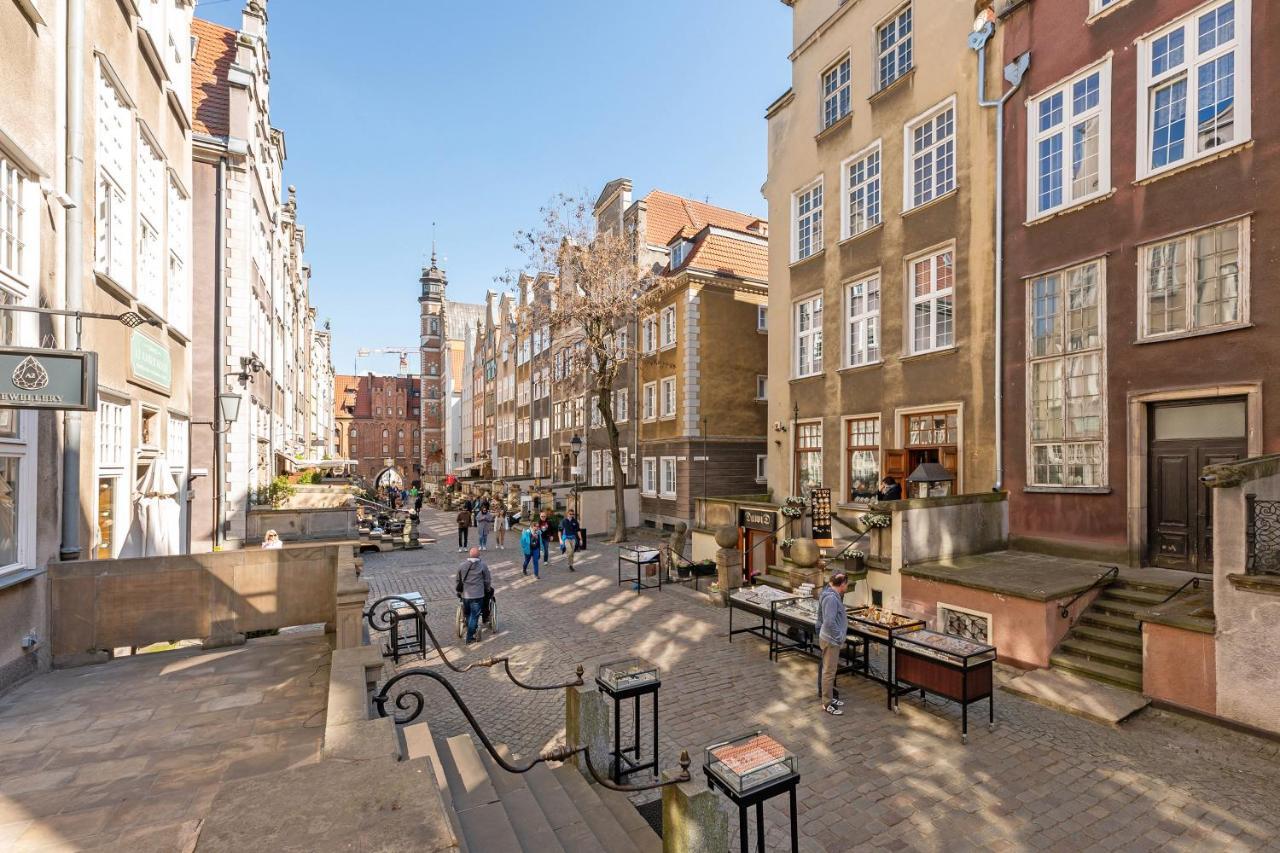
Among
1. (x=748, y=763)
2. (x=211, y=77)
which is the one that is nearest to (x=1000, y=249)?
(x=748, y=763)

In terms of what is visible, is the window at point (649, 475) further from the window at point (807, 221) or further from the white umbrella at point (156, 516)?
the white umbrella at point (156, 516)

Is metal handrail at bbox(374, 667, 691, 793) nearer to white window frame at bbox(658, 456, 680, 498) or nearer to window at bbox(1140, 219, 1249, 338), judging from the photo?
window at bbox(1140, 219, 1249, 338)

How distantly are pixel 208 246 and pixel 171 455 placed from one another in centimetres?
739

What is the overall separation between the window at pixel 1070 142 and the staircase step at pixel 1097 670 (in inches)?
335

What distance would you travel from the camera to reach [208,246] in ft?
57.2

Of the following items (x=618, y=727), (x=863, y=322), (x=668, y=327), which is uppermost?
(x=668, y=327)

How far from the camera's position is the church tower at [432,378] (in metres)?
86.6

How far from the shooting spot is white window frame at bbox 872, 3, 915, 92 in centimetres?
1579

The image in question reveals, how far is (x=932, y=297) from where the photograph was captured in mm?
15016

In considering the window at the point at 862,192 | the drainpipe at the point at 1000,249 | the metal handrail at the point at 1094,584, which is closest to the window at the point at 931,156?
the window at the point at 862,192

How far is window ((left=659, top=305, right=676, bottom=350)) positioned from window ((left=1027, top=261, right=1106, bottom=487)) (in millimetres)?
16663

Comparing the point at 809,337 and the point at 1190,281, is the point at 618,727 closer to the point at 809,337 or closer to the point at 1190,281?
the point at 1190,281

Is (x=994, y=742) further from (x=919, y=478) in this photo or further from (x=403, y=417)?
(x=403, y=417)

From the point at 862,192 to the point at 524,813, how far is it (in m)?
17.3
